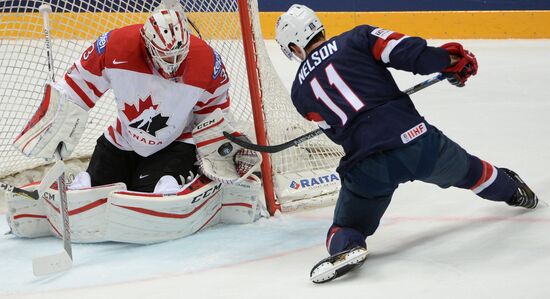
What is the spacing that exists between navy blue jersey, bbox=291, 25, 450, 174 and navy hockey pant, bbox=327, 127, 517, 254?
0.03 metres

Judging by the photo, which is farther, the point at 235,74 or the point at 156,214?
the point at 235,74

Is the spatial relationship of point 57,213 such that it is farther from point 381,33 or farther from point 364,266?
point 381,33

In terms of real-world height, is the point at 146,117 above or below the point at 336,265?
above

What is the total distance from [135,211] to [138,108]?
1.15 ft

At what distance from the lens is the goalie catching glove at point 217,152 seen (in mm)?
2748

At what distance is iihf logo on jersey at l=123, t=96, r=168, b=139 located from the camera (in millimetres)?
2727

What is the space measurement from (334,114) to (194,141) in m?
0.70

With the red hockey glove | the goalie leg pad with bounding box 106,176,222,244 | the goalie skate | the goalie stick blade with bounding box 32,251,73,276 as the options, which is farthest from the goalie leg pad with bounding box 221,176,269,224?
the red hockey glove

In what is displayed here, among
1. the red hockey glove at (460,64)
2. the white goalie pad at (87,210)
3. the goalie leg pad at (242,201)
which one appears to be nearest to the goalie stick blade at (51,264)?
the white goalie pad at (87,210)

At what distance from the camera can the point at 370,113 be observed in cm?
225

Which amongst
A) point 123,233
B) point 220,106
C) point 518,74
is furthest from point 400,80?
point 123,233

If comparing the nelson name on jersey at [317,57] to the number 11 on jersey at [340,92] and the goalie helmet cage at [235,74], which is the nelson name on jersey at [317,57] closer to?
the number 11 on jersey at [340,92]

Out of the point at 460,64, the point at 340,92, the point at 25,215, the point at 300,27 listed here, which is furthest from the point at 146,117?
the point at 460,64

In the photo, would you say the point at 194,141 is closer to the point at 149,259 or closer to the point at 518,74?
the point at 149,259
